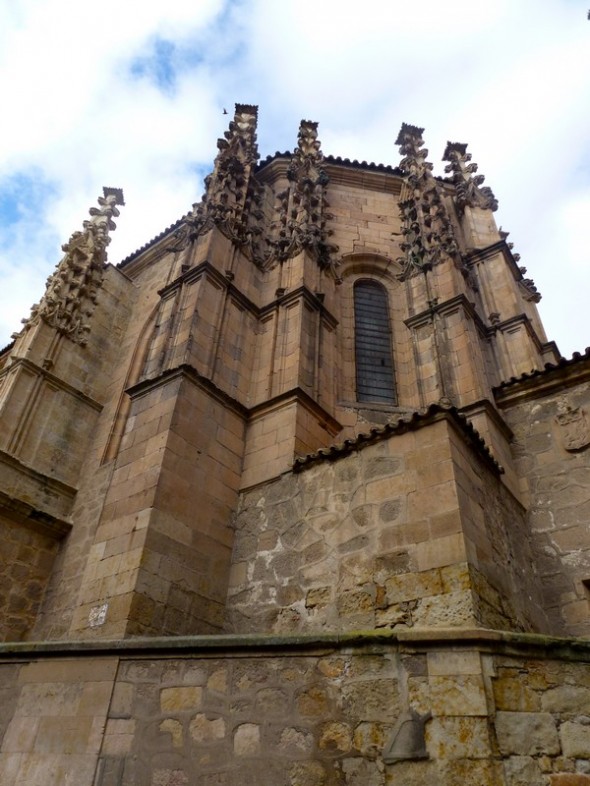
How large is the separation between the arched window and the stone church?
0.19 feet

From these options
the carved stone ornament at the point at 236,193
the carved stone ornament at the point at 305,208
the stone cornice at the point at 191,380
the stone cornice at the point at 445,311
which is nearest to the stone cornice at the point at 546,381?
the stone cornice at the point at 445,311

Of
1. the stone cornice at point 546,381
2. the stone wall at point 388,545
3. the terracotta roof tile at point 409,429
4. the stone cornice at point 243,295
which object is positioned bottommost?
the stone wall at point 388,545

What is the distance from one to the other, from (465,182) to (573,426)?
9.12m

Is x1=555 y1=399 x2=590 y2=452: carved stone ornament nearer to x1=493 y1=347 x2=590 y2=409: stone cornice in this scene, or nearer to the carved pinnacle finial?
x1=493 y1=347 x2=590 y2=409: stone cornice

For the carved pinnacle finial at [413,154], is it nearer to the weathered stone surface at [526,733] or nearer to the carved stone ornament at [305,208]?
the carved stone ornament at [305,208]

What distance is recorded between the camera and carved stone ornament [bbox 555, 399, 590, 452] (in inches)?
333

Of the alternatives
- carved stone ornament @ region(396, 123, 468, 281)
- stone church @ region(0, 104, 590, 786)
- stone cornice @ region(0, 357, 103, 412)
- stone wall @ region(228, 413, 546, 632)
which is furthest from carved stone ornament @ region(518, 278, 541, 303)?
stone cornice @ region(0, 357, 103, 412)

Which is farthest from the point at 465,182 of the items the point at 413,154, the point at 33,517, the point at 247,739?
the point at 247,739

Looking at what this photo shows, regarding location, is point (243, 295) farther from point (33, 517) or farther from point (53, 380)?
point (33, 517)

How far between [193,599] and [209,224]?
293 inches

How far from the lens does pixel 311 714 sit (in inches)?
184

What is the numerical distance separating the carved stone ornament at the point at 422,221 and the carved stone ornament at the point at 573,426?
432cm

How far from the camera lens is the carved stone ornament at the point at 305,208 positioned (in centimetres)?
1212

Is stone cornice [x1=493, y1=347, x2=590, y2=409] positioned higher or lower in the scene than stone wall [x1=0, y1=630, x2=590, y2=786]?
higher
